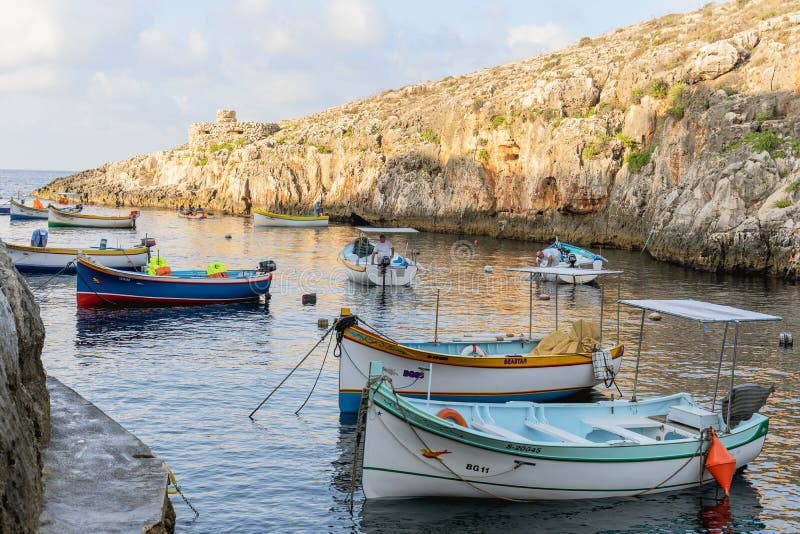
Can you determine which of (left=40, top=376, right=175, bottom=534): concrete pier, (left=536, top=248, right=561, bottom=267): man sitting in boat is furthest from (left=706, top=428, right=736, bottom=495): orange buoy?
(left=536, top=248, right=561, bottom=267): man sitting in boat

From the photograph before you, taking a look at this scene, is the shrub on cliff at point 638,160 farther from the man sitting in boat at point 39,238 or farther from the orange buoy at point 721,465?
the orange buoy at point 721,465

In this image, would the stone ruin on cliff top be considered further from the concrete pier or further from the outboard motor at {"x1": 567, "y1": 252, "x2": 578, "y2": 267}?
the concrete pier

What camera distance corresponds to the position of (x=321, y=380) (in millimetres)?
23328

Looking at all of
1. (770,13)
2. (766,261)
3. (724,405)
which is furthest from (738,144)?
(724,405)

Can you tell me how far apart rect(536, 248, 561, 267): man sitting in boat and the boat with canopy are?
25214mm

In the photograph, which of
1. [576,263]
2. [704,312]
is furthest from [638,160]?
[704,312]

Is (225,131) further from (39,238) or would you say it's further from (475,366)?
(475,366)

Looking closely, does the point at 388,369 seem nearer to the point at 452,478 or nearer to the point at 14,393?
the point at 452,478

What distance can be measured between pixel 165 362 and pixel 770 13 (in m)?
62.0

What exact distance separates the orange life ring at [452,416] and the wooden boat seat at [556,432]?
5.88 feet

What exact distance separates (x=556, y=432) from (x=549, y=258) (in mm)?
32695

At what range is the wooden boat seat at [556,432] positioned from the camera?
15.7m

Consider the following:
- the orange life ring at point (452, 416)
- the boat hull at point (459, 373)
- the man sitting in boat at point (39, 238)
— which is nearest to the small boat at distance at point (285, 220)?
the man sitting in boat at point (39, 238)

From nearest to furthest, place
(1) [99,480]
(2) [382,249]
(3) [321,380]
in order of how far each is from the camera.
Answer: (1) [99,480] < (3) [321,380] < (2) [382,249]
